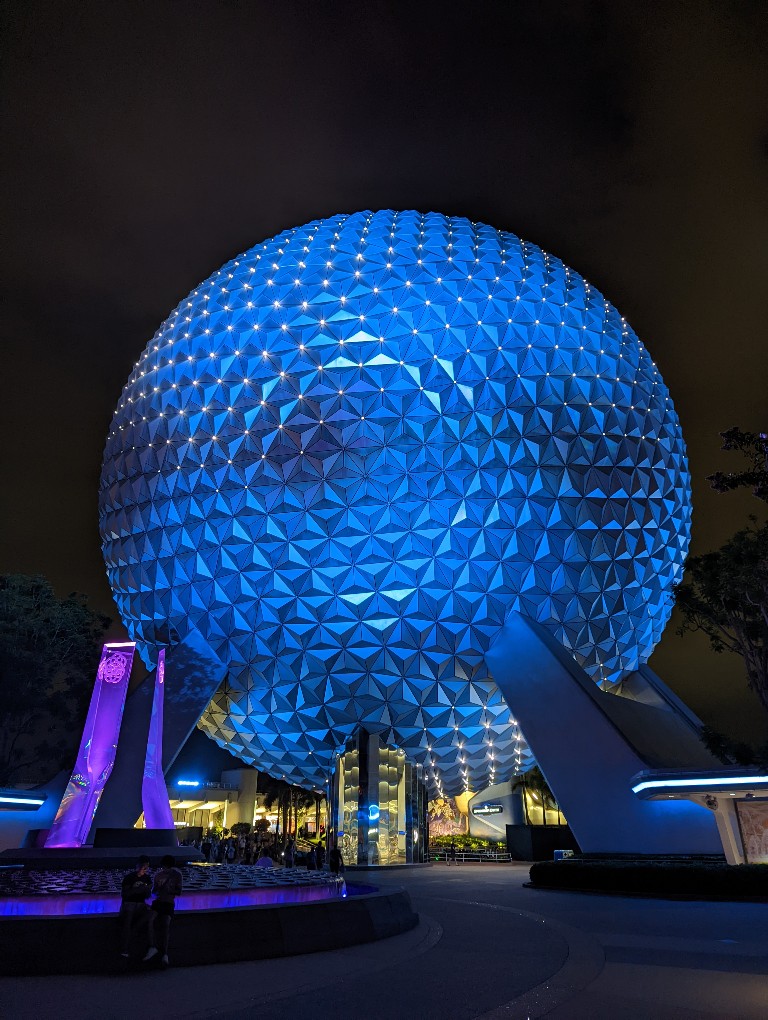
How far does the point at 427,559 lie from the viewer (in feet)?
78.4

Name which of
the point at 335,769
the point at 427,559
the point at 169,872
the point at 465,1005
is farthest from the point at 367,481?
the point at 465,1005

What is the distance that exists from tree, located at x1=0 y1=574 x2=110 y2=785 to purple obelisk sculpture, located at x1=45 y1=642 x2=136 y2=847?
62.2 feet

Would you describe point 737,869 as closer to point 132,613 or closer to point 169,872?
point 169,872

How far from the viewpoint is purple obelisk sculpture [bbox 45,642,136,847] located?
1634 centimetres

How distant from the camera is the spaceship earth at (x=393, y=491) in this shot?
24.0 meters

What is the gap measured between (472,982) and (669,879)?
35.6 ft

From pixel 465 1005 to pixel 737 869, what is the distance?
39.8ft

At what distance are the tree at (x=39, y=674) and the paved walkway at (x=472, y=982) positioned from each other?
99.0ft

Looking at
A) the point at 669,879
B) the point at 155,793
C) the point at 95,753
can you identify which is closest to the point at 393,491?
the point at 155,793

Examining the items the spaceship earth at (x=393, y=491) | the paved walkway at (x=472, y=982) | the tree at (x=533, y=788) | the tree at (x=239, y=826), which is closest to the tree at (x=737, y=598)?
the spaceship earth at (x=393, y=491)

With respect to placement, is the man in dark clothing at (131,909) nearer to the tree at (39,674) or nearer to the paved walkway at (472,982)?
the paved walkway at (472,982)

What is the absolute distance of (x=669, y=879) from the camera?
15578 millimetres

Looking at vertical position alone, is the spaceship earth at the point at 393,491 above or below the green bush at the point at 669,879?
above

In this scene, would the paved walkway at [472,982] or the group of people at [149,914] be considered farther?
the group of people at [149,914]
